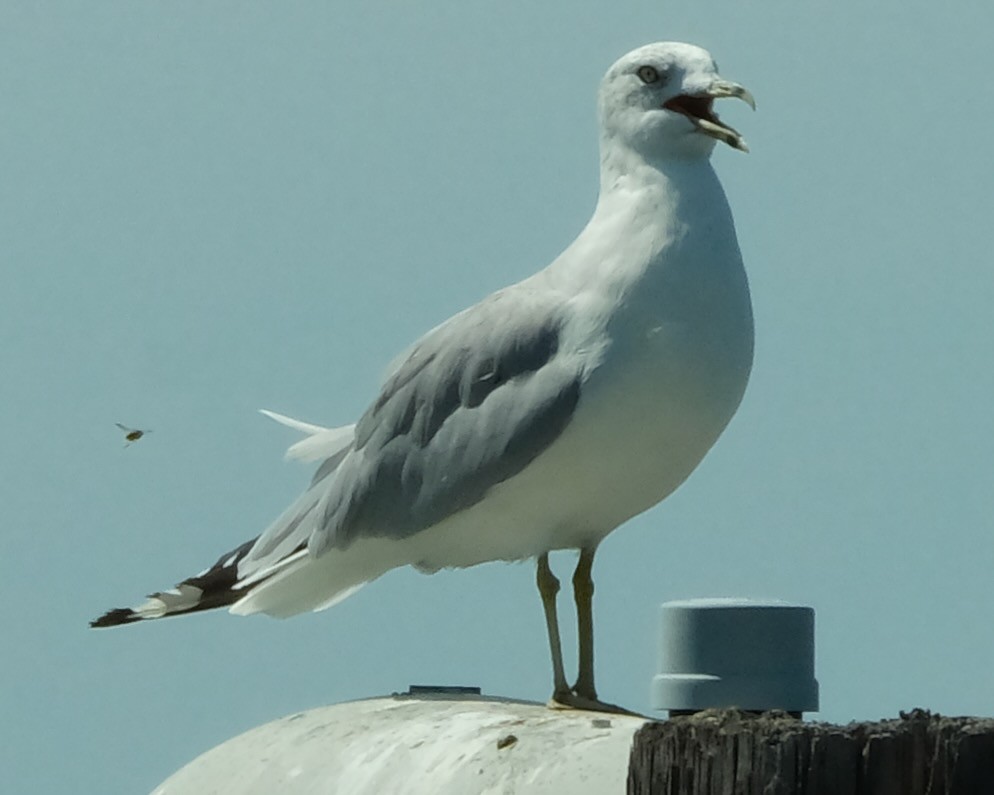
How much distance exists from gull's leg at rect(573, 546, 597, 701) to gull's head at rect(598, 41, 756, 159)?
1.38 meters

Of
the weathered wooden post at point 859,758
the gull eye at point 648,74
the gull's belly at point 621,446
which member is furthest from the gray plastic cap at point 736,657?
the gull eye at point 648,74

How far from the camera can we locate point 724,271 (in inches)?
257

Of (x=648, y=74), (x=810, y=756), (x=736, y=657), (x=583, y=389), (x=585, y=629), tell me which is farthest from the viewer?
(x=585, y=629)

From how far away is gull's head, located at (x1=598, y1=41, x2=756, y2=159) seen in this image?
6.65 metres

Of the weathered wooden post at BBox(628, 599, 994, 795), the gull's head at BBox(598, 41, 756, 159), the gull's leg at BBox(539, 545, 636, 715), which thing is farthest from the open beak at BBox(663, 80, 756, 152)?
the weathered wooden post at BBox(628, 599, 994, 795)

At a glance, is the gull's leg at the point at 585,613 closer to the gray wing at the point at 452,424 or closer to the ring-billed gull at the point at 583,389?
the ring-billed gull at the point at 583,389

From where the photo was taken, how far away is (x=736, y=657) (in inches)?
224

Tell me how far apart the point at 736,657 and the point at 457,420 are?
1.49 meters

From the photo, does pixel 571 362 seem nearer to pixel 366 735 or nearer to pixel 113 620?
pixel 366 735

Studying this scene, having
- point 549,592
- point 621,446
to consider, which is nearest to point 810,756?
point 621,446

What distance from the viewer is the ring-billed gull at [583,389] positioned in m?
6.30

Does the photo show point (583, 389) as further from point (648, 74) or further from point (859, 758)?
point (859, 758)

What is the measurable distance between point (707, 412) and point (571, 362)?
0.46 m

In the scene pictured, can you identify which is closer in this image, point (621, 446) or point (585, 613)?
point (621, 446)
